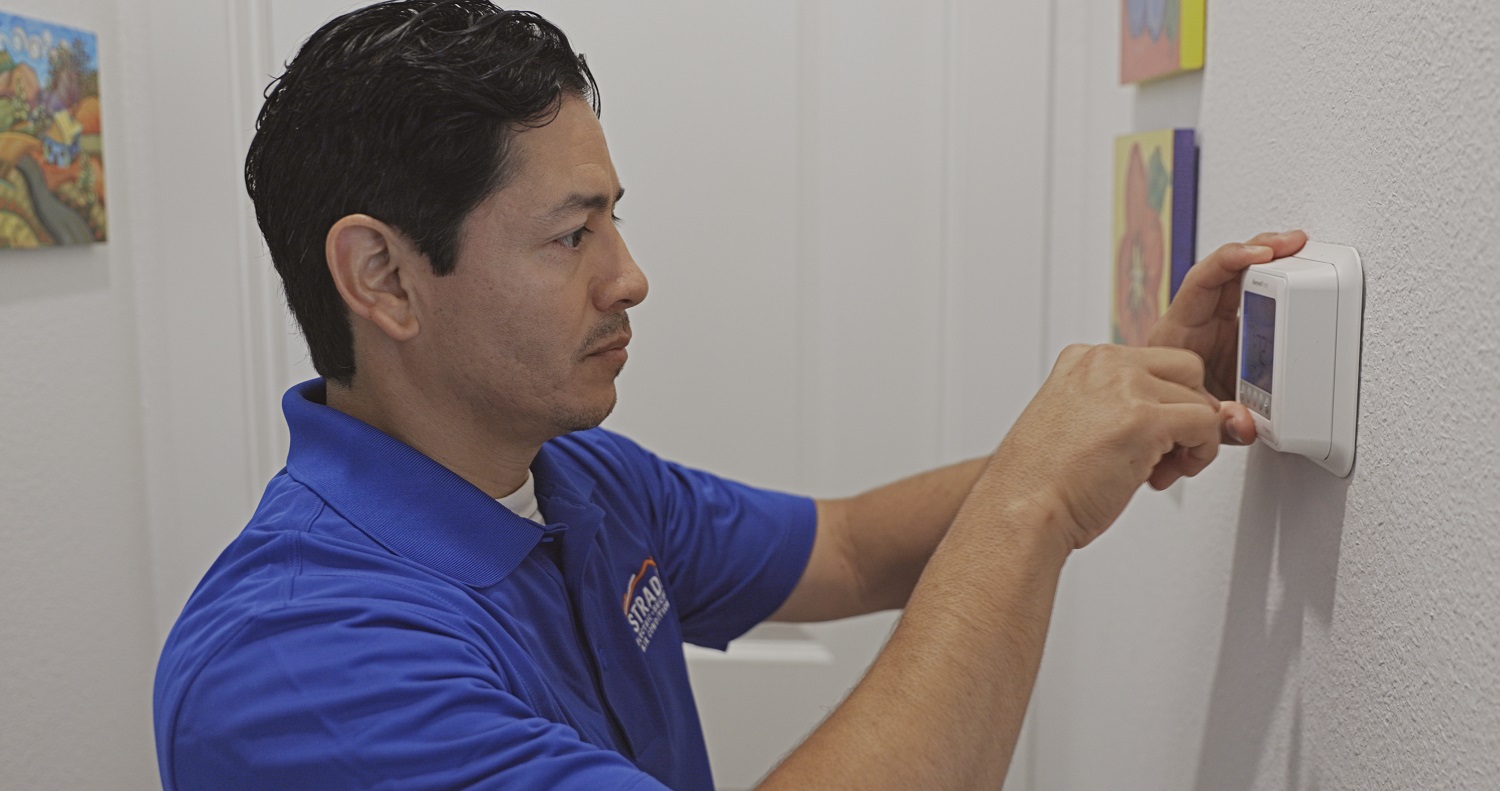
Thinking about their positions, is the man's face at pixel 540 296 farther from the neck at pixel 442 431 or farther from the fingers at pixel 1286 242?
the fingers at pixel 1286 242

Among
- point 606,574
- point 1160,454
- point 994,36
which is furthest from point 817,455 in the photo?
point 1160,454

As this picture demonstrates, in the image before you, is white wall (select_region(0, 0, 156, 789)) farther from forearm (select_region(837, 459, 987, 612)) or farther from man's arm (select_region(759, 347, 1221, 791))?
man's arm (select_region(759, 347, 1221, 791))

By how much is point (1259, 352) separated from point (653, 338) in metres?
0.98

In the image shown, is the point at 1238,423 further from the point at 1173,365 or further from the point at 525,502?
the point at 525,502

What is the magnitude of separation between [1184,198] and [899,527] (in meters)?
0.34

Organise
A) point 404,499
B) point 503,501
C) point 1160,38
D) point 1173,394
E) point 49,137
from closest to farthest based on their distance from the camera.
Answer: point 1173,394, point 404,499, point 503,501, point 1160,38, point 49,137

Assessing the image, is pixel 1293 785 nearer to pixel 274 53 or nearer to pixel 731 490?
pixel 731 490

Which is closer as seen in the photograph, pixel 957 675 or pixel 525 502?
pixel 957 675

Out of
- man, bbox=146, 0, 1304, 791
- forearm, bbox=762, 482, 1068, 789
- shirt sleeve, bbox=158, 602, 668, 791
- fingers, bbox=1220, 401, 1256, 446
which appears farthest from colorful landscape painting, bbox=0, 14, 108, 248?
fingers, bbox=1220, 401, 1256, 446

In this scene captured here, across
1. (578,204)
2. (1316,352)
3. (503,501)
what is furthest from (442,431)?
(1316,352)

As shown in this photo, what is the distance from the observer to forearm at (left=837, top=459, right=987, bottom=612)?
1023 millimetres

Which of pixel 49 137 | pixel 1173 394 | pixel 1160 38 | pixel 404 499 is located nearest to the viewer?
pixel 1173 394

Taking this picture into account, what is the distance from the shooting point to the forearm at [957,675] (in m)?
0.65

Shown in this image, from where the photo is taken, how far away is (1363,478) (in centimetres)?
59
